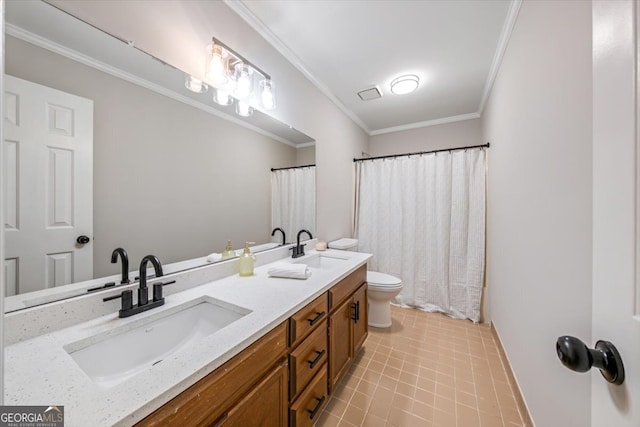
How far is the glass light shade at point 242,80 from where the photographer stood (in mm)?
1417

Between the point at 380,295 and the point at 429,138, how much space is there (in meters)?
2.23

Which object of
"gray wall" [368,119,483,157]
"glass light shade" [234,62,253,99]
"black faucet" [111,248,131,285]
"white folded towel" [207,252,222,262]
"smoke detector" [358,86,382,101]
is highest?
"smoke detector" [358,86,382,101]

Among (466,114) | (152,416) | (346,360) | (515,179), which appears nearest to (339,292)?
(346,360)

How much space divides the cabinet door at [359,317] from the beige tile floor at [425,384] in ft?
0.63

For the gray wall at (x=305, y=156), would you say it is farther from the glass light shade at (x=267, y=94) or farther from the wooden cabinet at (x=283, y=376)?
the wooden cabinet at (x=283, y=376)

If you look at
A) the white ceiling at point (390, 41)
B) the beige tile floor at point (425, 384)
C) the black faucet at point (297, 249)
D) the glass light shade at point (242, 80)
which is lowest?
the beige tile floor at point (425, 384)

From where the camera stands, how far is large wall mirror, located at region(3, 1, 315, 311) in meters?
0.75

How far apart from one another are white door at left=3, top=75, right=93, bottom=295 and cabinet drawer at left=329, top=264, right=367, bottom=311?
1103mm

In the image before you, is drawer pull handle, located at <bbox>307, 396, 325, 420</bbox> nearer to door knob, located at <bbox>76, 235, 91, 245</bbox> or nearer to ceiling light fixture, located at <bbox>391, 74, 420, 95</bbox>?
door knob, located at <bbox>76, 235, 91, 245</bbox>

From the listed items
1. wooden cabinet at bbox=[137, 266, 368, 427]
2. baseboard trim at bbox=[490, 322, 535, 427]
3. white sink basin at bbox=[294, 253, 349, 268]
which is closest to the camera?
wooden cabinet at bbox=[137, 266, 368, 427]

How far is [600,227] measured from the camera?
1.49ft

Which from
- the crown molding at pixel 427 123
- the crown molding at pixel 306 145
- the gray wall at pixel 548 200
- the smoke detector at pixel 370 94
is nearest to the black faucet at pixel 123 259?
the crown molding at pixel 306 145

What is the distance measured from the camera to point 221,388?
677 mm

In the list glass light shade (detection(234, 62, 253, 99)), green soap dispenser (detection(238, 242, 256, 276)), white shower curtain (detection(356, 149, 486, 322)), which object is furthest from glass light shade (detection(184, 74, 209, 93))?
white shower curtain (detection(356, 149, 486, 322))
